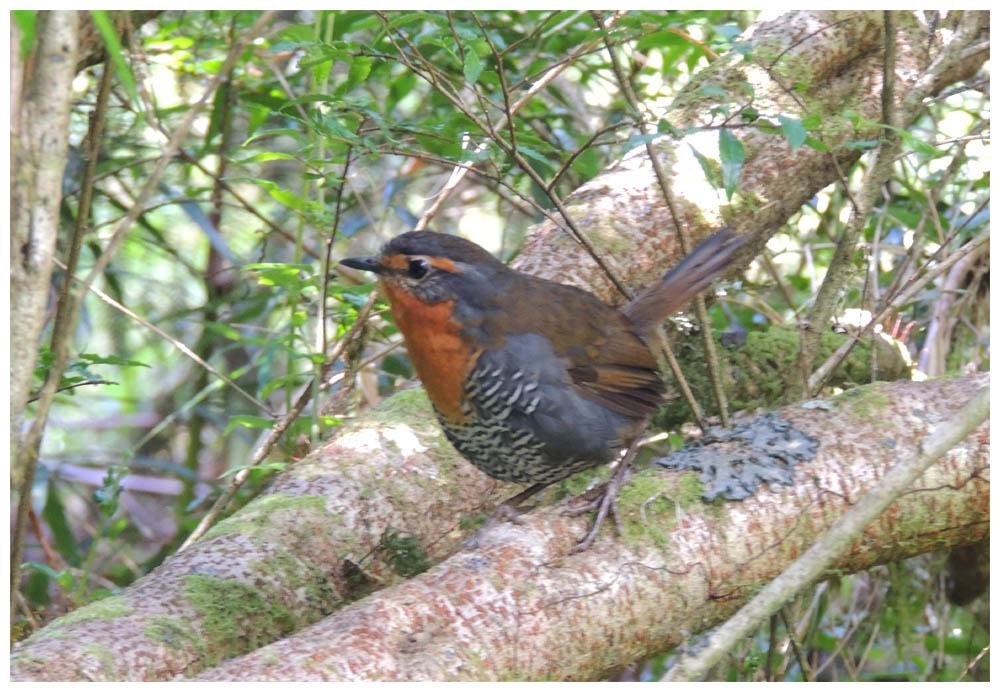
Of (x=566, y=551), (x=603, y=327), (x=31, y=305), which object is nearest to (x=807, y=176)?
(x=603, y=327)

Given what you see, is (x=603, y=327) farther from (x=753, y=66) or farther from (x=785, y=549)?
(x=753, y=66)

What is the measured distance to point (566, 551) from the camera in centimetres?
289

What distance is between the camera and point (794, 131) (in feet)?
8.20

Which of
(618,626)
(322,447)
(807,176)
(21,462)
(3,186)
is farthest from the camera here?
(807,176)

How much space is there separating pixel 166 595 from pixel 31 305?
126 cm

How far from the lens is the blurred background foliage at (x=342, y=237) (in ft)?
12.0

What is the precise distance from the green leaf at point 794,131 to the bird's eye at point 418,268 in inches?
45.1

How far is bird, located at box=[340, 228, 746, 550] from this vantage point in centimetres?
316

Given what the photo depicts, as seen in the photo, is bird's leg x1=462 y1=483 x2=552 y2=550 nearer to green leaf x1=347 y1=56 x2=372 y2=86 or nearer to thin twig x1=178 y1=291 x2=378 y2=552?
thin twig x1=178 y1=291 x2=378 y2=552

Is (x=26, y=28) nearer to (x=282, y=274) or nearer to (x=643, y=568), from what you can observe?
(x=282, y=274)

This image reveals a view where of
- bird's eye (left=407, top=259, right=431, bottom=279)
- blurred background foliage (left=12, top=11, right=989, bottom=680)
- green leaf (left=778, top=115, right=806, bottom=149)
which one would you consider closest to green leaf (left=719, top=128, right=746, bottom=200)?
green leaf (left=778, top=115, right=806, bottom=149)

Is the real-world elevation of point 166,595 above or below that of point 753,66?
below

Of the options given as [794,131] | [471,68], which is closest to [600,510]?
[794,131]

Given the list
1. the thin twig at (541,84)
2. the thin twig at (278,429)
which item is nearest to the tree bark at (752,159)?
the thin twig at (541,84)
